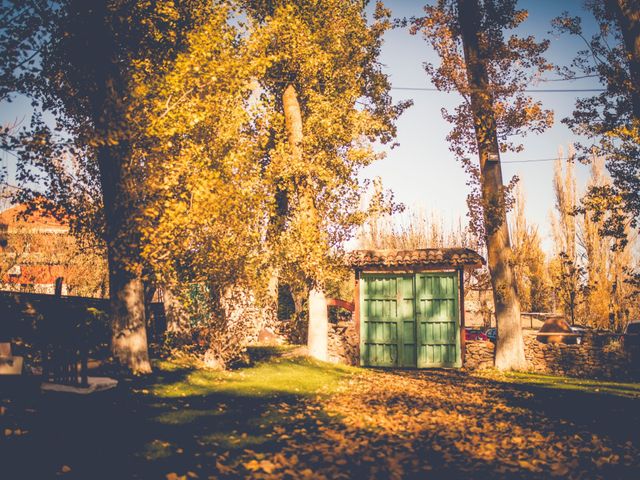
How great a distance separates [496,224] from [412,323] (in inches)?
167

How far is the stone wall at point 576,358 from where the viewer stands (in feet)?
54.3

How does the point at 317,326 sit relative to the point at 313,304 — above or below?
below

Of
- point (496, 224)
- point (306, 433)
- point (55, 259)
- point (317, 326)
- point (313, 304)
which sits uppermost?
point (496, 224)

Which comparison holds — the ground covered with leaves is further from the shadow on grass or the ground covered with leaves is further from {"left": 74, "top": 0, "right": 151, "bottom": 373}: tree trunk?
{"left": 74, "top": 0, "right": 151, "bottom": 373}: tree trunk

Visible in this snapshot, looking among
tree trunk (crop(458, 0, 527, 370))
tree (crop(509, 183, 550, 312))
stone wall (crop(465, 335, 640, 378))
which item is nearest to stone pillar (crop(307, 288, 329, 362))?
stone wall (crop(465, 335, 640, 378))

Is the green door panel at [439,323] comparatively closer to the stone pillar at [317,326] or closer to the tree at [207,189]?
the stone pillar at [317,326]

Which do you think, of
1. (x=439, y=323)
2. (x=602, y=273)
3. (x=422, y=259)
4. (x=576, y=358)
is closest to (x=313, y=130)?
(x=422, y=259)

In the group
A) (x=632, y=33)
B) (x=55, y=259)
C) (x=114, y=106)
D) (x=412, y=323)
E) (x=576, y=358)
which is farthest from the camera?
(x=55, y=259)

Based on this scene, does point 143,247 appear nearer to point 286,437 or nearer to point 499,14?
point 286,437

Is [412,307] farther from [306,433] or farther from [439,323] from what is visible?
[306,433]

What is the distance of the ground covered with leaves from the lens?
5.45 m

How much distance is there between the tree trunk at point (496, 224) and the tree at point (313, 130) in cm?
342

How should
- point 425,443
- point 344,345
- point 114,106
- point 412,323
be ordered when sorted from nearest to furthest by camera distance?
point 425,443 < point 114,106 < point 412,323 < point 344,345

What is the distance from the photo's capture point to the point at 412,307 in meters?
17.4
